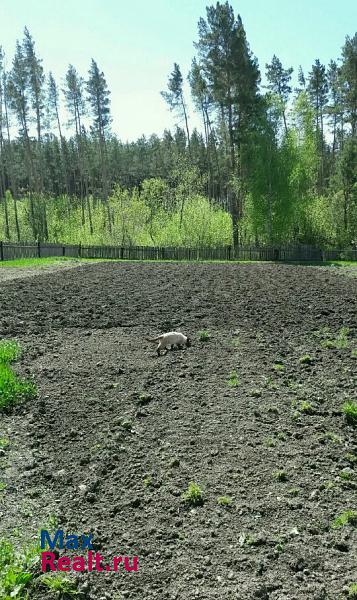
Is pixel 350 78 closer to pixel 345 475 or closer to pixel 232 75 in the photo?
pixel 232 75

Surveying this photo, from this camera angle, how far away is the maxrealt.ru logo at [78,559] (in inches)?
124

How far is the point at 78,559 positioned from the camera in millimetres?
3223

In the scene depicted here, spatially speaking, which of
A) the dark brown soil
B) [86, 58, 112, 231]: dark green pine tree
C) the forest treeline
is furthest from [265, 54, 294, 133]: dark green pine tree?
the dark brown soil

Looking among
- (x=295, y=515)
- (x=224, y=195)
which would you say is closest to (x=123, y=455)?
(x=295, y=515)

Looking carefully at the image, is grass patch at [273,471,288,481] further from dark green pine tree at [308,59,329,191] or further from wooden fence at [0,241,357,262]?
dark green pine tree at [308,59,329,191]

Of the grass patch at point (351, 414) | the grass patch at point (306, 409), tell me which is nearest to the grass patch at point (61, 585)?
the grass patch at point (306, 409)

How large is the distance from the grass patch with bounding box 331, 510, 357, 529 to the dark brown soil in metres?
0.05

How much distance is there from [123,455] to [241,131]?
97.5 feet

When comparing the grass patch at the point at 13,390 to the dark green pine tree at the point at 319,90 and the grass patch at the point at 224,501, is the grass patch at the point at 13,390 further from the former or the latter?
the dark green pine tree at the point at 319,90

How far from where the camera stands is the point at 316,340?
7.97 meters

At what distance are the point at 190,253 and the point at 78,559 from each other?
26374 millimetres

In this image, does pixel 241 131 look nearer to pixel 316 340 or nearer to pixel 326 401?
pixel 316 340

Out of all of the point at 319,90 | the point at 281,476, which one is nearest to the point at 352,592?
the point at 281,476

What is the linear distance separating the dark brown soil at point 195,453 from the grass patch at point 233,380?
6cm
